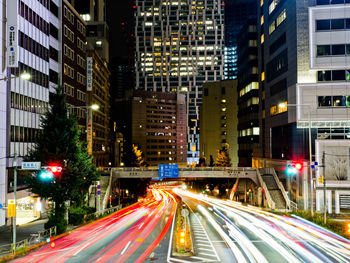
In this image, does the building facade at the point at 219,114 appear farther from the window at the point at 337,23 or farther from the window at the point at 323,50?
the window at the point at 337,23

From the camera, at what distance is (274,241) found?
92.8 feet

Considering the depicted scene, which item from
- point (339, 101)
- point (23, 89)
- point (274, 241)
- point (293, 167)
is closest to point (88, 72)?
point (23, 89)

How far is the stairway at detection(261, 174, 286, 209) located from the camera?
54.5m

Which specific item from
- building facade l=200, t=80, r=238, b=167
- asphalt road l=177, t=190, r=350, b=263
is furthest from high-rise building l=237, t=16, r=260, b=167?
asphalt road l=177, t=190, r=350, b=263

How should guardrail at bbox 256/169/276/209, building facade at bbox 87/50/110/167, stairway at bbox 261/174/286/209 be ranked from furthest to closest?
building facade at bbox 87/50/110/167 → stairway at bbox 261/174/286/209 → guardrail at bbox 256/169/276/209

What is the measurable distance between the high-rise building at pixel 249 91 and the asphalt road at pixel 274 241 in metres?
53.9

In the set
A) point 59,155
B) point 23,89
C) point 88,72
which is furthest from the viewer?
point 88,72

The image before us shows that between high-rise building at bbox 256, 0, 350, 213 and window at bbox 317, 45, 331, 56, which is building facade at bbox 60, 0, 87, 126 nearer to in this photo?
high-rise building at bbox 256, 0, 350, 213

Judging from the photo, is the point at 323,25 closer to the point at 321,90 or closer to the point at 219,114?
the point at 321,90

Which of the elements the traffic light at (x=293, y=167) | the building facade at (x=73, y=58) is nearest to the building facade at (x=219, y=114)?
the building facade at (x=73, y=58)

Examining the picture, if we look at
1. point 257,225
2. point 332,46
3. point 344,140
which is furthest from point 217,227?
point 332,46

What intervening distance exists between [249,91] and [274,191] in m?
45.0

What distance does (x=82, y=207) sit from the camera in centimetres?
4003

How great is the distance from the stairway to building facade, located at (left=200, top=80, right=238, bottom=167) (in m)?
91.2
